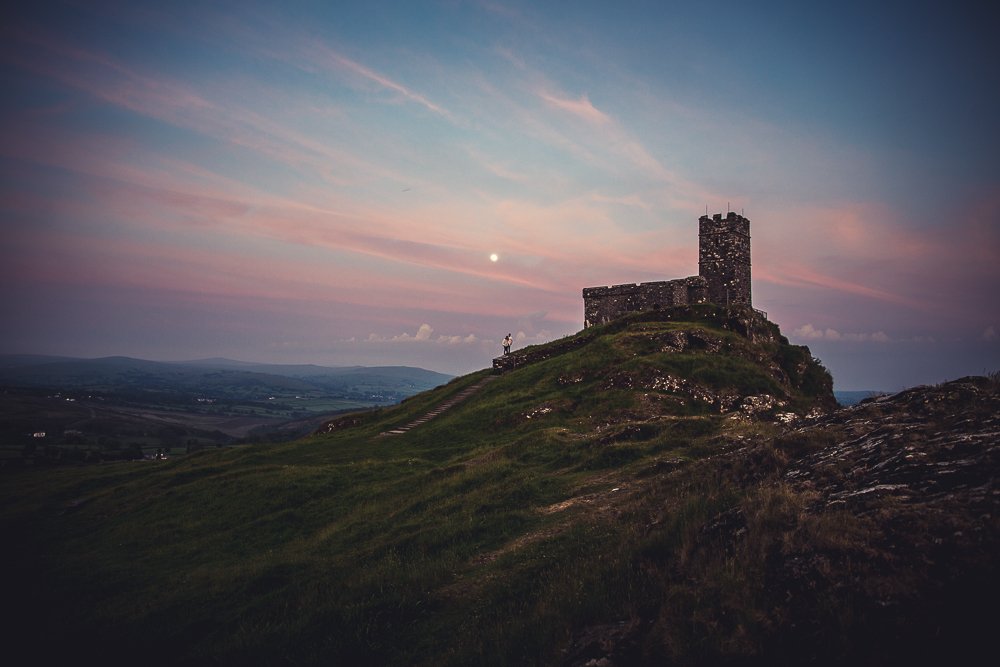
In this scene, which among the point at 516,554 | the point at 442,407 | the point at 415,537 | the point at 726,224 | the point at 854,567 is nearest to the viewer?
the point at 854,567

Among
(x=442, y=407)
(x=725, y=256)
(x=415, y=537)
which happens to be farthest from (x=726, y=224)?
(x=415, y=537)

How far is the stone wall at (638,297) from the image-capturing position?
5250cm

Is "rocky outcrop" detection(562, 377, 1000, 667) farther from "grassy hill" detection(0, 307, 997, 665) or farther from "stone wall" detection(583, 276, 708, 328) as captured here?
"stone wall" detection(583, 276, 708, 328)

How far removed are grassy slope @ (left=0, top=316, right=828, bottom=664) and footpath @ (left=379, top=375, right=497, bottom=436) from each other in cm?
256

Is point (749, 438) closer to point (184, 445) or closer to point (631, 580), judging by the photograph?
point (631, 580)

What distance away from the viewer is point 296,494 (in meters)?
23.8

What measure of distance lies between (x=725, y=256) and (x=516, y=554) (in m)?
48.9

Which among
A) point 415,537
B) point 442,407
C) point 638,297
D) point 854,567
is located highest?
point 638,297

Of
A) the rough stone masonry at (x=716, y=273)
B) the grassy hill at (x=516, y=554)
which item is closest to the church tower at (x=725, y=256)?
the rough stone masonry at (x=716, y=273)

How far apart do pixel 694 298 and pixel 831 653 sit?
168 ft

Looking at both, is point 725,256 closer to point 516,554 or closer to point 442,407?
point 442,407

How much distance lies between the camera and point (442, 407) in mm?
42562

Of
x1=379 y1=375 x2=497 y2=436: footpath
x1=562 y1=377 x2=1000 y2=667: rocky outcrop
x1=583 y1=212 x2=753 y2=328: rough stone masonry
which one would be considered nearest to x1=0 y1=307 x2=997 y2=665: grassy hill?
x1=562 y1=377 x2=1000 y2=667: rocky outcrop

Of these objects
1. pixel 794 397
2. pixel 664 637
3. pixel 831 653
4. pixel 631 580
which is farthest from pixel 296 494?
pixel 794 397
